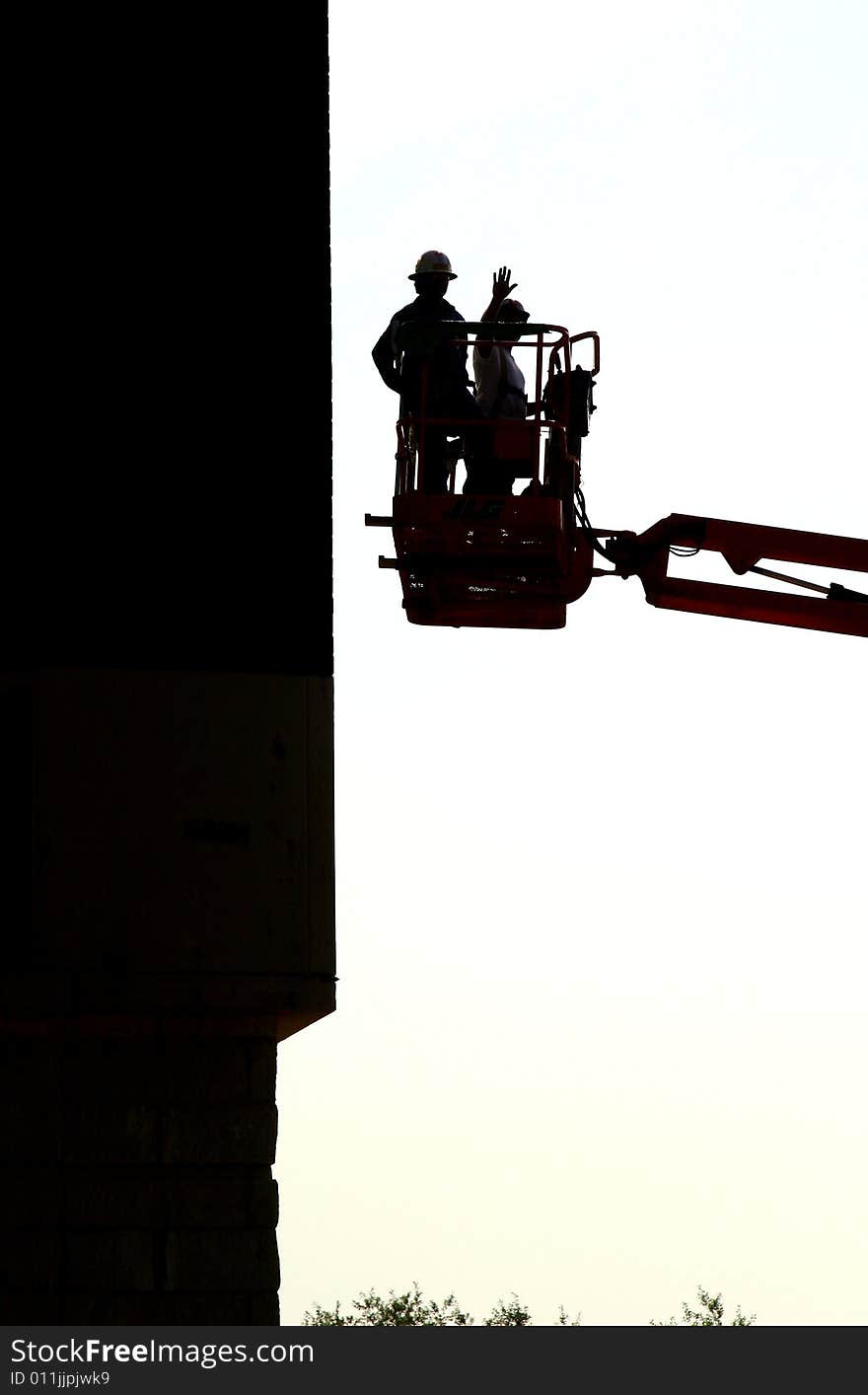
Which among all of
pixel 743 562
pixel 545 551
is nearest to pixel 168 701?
pixel 545 551

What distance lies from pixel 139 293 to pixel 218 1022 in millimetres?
3566

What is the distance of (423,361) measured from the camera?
46.3 ft

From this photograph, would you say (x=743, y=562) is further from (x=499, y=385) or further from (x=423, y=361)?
(x=423, y=361)

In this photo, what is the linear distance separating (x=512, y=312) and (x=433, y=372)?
0.68 meters

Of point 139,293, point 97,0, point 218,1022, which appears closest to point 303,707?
point 218,1022

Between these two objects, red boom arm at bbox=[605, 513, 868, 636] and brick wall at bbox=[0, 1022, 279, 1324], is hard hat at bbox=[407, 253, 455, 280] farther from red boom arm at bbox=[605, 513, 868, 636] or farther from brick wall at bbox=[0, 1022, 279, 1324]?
brick wall at bbox=[0, 1022, 279, 1324]

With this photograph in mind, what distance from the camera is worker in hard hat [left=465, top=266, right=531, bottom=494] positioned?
1424 cm

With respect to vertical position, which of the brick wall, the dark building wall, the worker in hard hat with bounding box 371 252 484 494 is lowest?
the brick wall

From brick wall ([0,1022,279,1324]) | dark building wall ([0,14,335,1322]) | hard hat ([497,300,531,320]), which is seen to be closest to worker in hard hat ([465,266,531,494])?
hard hat ([497,300,531,320])

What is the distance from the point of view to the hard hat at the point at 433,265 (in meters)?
14.2

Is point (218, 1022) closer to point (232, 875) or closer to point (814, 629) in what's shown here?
point (232, 875)

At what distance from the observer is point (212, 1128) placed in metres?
9.80

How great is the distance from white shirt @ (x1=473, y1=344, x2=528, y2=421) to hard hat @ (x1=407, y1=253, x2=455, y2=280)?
0.60 meters

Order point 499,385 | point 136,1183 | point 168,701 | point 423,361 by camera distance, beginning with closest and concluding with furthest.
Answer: point 136,1183 → point 168,701 → point 423,361 → point 499,385
